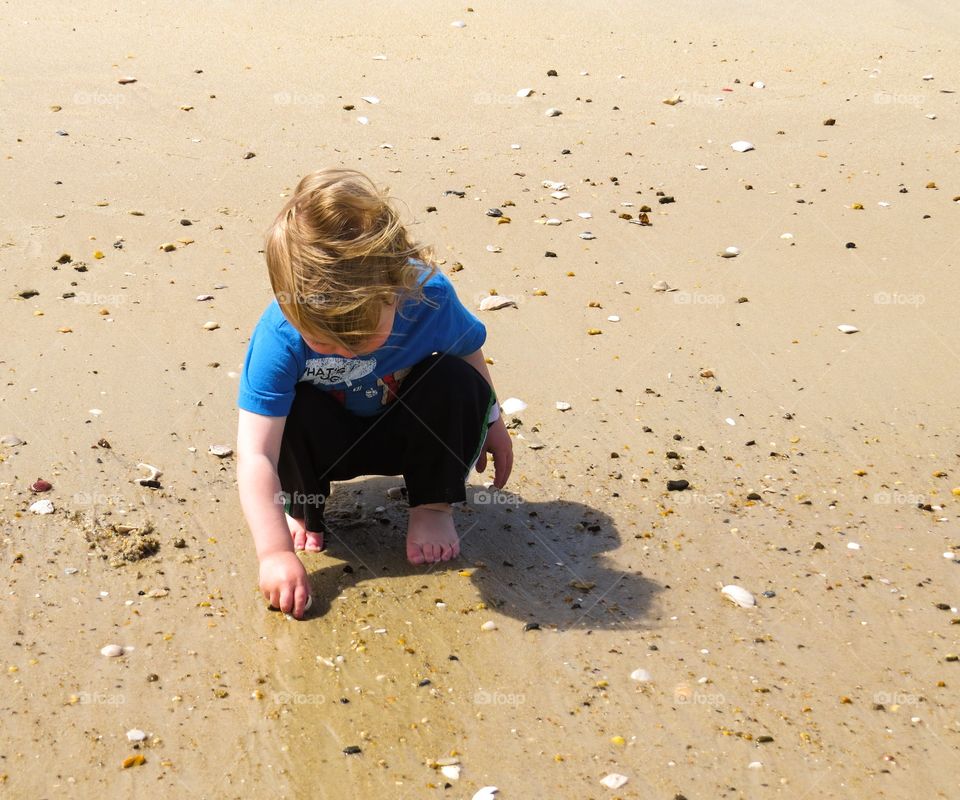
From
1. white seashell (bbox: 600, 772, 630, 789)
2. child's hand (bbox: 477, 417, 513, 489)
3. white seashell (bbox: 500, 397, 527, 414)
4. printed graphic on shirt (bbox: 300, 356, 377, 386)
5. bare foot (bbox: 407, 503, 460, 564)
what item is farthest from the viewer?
white seashell (bbox: 500, 397, 527, 414)

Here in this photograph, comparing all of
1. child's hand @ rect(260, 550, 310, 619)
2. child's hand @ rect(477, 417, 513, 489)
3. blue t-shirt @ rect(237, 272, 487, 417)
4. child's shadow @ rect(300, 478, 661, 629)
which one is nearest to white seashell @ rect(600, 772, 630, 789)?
child's shadow @ rect(300, 478, 661, 629)

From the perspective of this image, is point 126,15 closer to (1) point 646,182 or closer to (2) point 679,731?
(1) point 646,182

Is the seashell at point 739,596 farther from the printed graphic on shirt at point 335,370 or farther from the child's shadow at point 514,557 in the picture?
the printed graphic on shirt at point 335,370

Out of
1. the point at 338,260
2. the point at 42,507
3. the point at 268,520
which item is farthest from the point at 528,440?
the point at 42,507

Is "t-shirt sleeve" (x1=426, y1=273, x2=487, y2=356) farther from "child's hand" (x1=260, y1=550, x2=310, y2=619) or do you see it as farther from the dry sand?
"child's hand" (x1=260, y1=550, x2=310, y2=619)

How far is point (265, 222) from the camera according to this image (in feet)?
17.9

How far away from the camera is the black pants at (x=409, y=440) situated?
10.1ft

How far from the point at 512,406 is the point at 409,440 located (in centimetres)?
100

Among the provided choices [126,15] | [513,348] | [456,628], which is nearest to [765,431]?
[513,348]

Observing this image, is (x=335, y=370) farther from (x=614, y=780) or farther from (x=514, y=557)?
(x=614, y=780)

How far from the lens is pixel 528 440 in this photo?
3932 mm

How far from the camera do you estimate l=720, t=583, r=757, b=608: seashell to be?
3.10m

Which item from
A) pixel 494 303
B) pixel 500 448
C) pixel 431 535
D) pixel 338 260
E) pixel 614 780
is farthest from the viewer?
pixel 494 303

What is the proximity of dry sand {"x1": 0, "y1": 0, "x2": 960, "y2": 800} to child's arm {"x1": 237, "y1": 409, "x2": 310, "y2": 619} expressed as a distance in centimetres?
14
